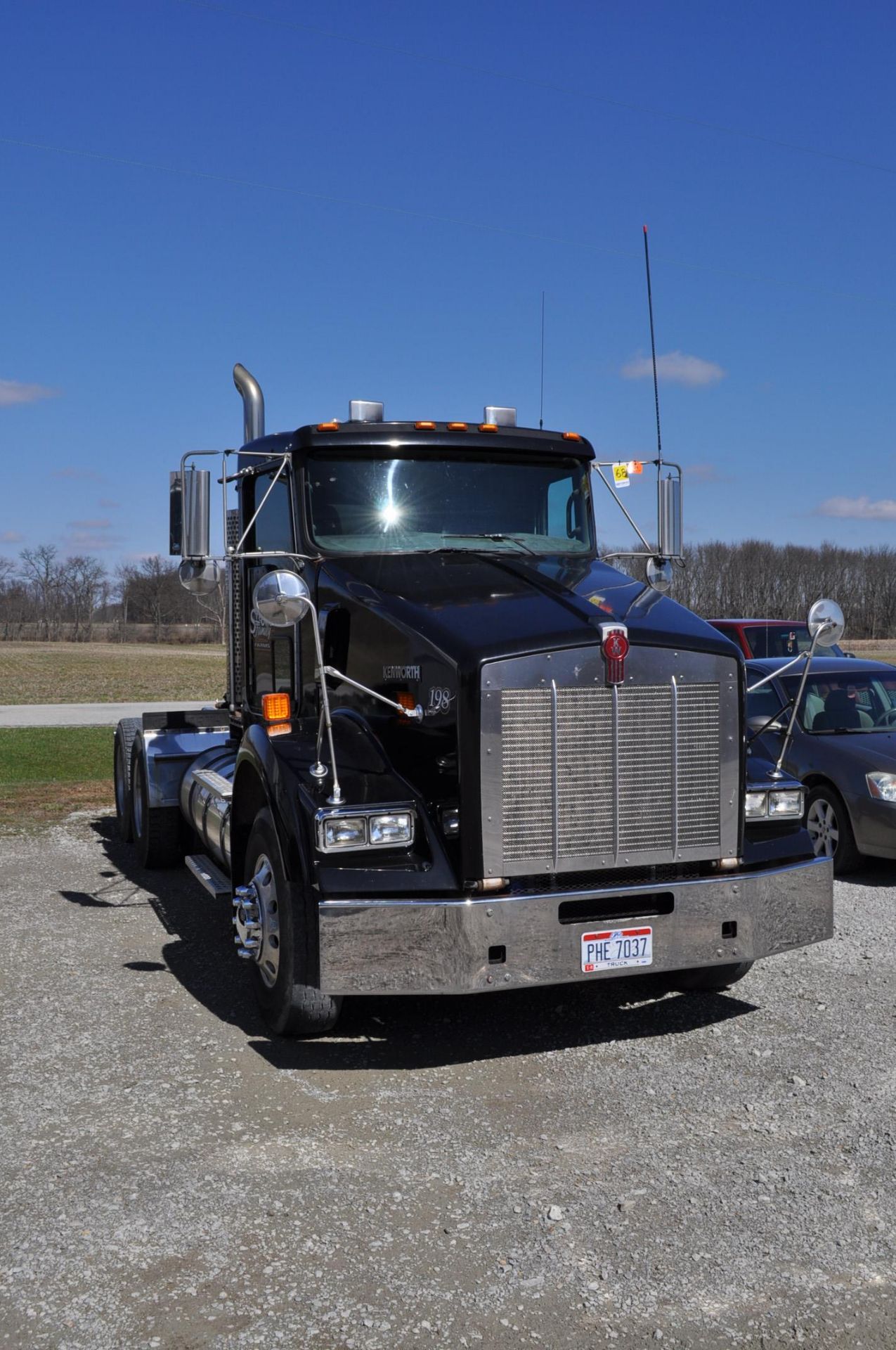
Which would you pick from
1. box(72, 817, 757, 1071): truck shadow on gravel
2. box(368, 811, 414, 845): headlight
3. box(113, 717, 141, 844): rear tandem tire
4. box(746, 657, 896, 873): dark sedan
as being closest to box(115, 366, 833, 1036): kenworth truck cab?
box(368, 811, 414, 845): headlight

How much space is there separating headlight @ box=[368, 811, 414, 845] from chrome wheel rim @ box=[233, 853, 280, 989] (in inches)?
28.1

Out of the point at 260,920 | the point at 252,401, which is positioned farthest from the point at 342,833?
the point at 252,401

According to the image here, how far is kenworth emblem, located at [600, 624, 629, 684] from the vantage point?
4848mm

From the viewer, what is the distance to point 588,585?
572cm

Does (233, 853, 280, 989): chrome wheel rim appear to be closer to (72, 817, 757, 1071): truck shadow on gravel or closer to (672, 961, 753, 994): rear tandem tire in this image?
(72, 817, 757, 1071): truck shadow on gravel

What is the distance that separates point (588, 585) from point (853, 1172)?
2.72 metres

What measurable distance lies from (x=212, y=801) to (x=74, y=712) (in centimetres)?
1807

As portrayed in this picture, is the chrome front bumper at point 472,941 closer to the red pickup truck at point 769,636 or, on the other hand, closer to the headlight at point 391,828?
the headlight at point 391,828

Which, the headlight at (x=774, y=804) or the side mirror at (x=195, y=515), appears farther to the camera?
the side mirror at (x=195, y=515)

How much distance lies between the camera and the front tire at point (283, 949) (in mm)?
4984

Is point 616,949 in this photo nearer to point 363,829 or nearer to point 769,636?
point 363,829

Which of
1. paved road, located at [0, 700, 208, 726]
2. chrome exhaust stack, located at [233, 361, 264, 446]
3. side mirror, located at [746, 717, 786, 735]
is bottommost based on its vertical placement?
paved road, located at [0, 700, 208, 726]

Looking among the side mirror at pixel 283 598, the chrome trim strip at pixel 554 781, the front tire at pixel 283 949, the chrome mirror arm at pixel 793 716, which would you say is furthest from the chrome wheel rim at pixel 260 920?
the chrome mirror arm at pixel 793 716

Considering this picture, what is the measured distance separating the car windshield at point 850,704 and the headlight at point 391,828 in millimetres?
5277
